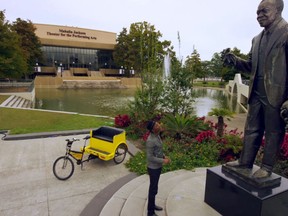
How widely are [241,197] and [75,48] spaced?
198 feet

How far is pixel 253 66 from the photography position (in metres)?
3.63

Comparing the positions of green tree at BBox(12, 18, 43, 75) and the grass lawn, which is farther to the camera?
green tree at BBox(12, 18, 43, 75)

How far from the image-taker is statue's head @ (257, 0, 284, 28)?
3186mm

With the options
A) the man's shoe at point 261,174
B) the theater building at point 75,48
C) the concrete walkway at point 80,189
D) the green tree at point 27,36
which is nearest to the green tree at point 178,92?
the concrete walkway at point 80,189

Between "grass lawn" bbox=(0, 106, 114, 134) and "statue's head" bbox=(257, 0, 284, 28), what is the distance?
874 cm

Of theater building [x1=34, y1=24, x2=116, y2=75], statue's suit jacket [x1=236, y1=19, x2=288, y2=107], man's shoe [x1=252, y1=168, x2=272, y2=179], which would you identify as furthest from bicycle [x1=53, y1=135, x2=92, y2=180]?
theater building [x1=34, y1=24, x2=116, y2=75]

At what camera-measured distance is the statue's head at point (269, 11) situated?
3186 millimetres

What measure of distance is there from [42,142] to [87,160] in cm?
312

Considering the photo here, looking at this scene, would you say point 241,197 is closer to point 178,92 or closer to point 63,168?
point 63,168

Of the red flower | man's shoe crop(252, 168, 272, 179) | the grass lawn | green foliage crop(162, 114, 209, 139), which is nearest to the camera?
man's shoe crop(252, 168, 272, 179)

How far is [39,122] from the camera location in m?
11.2

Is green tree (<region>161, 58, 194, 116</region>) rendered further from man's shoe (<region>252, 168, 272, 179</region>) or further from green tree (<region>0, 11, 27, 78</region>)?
green tree (<region>0, 11, 27, 78</region>)

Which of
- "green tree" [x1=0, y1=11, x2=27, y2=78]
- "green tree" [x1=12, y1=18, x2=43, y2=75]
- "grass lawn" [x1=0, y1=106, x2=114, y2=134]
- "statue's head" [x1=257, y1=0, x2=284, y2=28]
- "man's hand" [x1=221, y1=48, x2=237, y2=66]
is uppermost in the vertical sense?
"green tree" [x1=12, y1=18, x2=43, y2=75]

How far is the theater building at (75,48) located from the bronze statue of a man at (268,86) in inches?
2098
